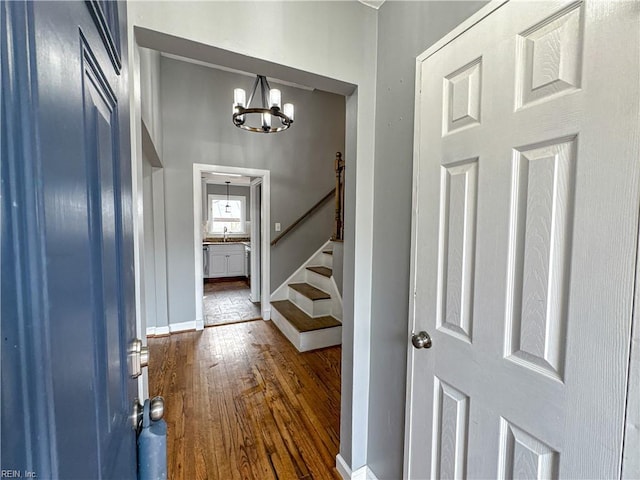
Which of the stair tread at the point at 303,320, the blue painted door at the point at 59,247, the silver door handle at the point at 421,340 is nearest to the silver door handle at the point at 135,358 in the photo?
the blue painted door at the point at 59,247

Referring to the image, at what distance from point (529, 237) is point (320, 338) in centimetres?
252

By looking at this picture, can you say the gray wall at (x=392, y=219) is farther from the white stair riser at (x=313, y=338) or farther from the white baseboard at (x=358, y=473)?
the white stair riser at (x=313, y=338)

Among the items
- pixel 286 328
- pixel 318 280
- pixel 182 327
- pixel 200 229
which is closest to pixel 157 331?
pixel 182 327

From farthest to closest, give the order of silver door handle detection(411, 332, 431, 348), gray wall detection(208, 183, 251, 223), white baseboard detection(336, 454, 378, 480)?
gray wall detection(208, 183, 251, 223) → white baseboard detection(336, 454, 378, 480) → silver door handle detection(411, 332, 431, 348)

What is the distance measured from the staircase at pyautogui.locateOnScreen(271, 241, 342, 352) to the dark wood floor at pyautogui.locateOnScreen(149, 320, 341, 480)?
14 centimetres

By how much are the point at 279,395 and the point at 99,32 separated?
7.51 ft

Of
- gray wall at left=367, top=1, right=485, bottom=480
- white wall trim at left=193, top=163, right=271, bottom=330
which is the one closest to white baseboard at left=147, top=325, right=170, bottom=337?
white wall trim at left=193, top=163, right=271, bottom=330

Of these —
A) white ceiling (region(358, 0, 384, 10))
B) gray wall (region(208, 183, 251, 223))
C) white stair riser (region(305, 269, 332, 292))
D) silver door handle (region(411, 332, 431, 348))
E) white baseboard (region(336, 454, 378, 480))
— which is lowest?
white baseboard (region(336, 454, 378, 480))

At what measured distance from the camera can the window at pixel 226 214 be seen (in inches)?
276

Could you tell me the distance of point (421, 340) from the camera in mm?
1042

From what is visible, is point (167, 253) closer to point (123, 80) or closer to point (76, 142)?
point (123, 80)

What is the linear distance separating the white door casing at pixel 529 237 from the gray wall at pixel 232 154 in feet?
9.65

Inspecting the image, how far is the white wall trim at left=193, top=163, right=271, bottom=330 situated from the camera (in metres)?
3.39

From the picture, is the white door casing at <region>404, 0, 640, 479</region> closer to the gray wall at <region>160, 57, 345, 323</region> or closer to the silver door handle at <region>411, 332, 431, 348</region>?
the silver door handle at <region>411, 332, 431, 348</region>
